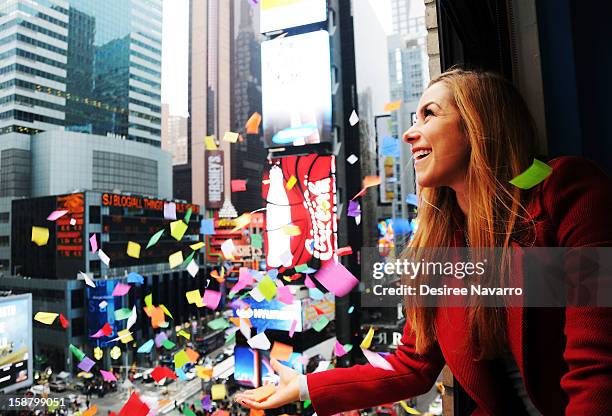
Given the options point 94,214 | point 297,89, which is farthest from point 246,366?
point 297,89

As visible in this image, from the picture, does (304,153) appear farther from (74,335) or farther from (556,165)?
(556,165)

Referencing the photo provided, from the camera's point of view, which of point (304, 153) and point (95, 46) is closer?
point (95, 46)

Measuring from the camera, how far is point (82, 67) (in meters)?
6.91

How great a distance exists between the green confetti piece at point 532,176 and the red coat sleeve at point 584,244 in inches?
1.0

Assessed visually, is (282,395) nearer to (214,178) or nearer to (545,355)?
(545,355)

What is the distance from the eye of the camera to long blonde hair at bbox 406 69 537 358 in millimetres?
599

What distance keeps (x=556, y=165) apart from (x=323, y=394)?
0.56 meters

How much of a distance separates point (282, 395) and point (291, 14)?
1251 cm

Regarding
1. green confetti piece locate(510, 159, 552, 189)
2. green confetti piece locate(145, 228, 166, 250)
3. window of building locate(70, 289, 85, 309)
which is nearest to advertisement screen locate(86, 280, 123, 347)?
window of building locate(70, 289, 85, 309)

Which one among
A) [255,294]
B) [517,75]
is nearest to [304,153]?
[255,294]

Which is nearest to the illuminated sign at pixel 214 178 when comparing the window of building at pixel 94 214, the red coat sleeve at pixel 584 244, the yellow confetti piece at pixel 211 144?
the window of building at pixel 94 214

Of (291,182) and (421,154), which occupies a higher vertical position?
(291,182)

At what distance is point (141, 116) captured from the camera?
795cm

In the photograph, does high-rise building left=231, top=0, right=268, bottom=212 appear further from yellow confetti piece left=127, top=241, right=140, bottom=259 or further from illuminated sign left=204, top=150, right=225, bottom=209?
yellow confetti piece left=127, top=241, right=140, bottom=259
